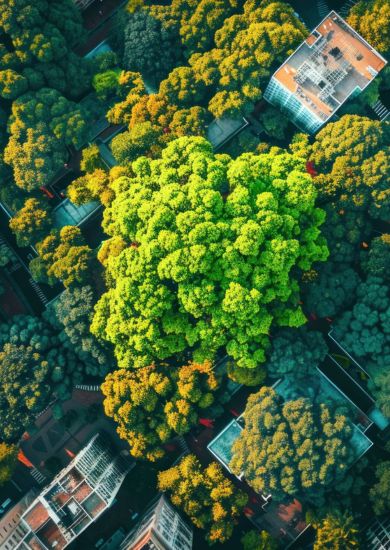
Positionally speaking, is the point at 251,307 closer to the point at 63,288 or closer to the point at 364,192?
the point at 364,192

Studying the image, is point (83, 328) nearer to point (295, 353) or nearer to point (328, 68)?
point (295, 353)

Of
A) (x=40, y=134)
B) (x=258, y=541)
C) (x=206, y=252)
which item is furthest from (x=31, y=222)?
(x=258, y=541)

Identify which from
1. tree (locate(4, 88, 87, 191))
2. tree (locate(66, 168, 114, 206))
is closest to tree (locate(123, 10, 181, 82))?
tree (locate(4, 88, 87, 191))

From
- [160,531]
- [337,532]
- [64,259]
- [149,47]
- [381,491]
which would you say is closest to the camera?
[160,531]

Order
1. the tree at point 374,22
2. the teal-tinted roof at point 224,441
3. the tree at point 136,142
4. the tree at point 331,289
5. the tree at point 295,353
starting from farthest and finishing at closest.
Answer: the teal-tinted roof at point 224,441 → the tree at point 136,142 → the tree at point 374,22 → the tree at point 331,289 → the tree at point 295,353

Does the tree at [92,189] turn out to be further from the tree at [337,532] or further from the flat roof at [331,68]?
the tree at [337,532]

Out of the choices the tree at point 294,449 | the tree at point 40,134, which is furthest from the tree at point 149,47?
the tree at point 294,449

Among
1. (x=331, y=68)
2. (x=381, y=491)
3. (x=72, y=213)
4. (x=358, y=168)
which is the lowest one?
(x=381, y=491)
